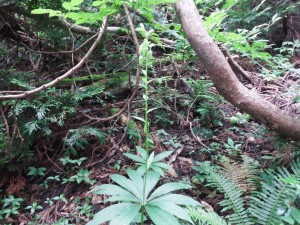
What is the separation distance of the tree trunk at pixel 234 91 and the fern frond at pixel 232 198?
63cm

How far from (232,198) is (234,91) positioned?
931 mm

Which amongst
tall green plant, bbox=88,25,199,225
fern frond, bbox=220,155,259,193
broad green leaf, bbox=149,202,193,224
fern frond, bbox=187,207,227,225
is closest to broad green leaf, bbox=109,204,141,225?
tall green plant, bbox=88,25,199,225

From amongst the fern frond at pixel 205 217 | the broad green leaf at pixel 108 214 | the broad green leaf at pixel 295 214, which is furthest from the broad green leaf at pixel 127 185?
the broad green leaf at pixel 295 214

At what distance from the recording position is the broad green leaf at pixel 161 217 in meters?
1.13

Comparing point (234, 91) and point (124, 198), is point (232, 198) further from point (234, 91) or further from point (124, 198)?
point (124, 198)

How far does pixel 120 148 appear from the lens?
2.86 meters

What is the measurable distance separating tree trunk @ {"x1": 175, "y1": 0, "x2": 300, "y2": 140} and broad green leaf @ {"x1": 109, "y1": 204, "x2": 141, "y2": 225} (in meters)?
1.48

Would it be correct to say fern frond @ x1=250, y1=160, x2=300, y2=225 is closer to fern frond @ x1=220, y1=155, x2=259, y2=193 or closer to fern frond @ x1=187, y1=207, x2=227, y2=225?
fern frond @ x1=220, y1=155, x2=259, y2=193

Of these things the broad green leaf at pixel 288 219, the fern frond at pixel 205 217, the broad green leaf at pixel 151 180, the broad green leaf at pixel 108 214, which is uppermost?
the broad green leaf at pixel 288 219

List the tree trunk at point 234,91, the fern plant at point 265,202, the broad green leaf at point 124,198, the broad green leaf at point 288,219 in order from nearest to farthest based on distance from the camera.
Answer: the broad green leaf at point 124,198, the broad green leaf at point 288,219, the fern plant at point 265,202, the tree trunk at point 234,91

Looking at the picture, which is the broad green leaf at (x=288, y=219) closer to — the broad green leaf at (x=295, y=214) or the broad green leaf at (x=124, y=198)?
the broad green leaf at (x=295, y=214)

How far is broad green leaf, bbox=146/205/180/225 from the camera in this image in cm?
113

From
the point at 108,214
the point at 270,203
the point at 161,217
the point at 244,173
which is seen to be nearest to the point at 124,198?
the point at 108,214

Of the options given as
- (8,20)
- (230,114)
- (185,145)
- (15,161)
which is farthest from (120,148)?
(8,20)
